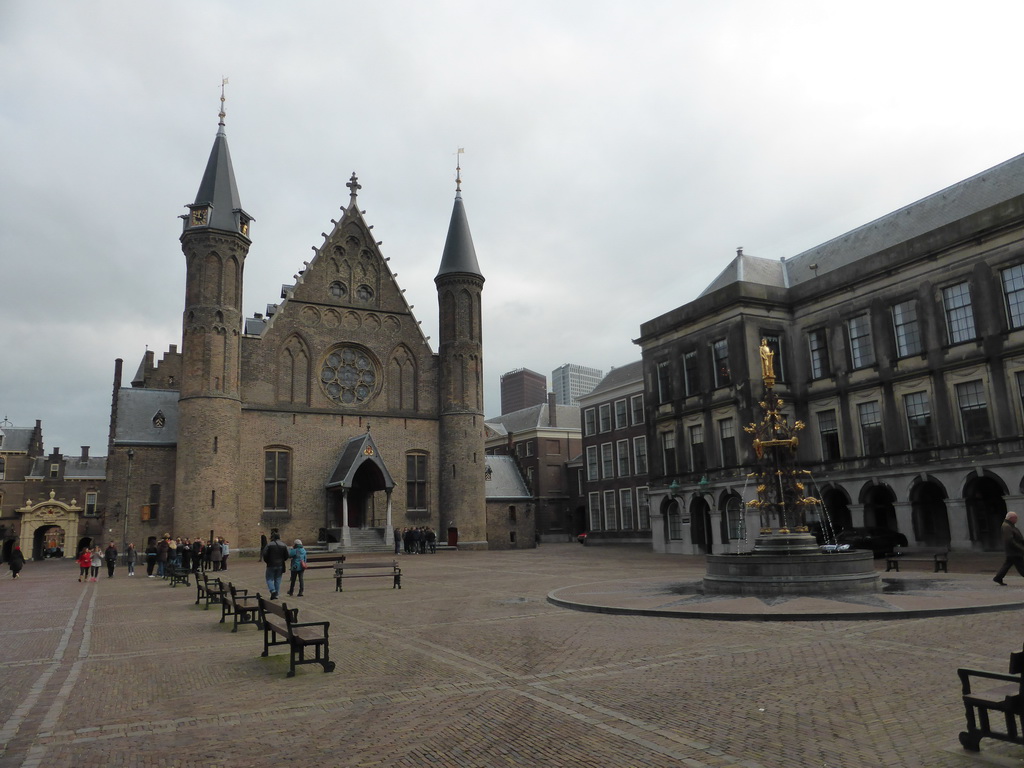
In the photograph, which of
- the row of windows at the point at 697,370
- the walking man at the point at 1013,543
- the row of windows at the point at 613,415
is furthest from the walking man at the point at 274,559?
the row of windows at the point at 613,415

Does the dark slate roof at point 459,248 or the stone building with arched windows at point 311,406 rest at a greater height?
the dark slate roof at point 459,248

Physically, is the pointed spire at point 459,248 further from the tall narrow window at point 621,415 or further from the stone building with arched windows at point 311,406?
the tall narrow window at point 621,415

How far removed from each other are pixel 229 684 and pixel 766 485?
13.9 metres

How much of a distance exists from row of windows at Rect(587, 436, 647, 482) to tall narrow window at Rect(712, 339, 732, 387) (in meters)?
15.4

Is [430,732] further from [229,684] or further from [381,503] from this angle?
[381,503]

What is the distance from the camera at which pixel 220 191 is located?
1708 inches

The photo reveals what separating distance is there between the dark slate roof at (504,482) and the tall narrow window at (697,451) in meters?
17.3

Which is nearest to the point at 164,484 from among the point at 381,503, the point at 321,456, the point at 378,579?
the point at 321,456

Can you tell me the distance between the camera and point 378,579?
81.0 feet

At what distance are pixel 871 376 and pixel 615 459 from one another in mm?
24755

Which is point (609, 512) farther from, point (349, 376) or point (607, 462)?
point (349, 376)

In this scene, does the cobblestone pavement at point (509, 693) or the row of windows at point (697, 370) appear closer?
the cobblestone pavement at point (509, 693)

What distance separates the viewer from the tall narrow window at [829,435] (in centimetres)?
3491

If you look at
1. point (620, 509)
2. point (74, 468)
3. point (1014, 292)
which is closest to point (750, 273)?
point (1014, 292)
